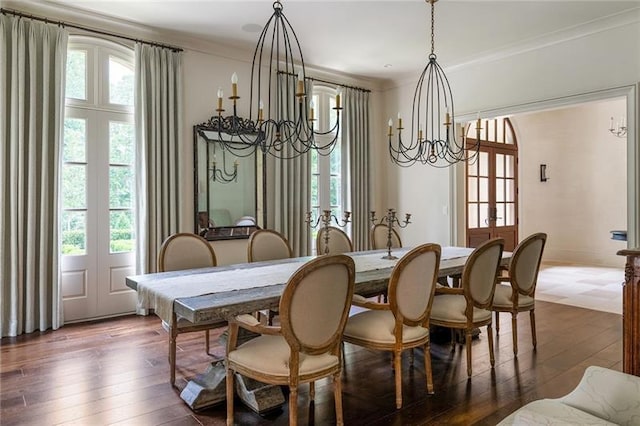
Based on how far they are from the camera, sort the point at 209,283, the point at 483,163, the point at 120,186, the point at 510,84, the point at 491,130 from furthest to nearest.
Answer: the point at 491,130 → the point at 483,163 → the point at 510,84 → the point at 120,186 → the point at 209,283

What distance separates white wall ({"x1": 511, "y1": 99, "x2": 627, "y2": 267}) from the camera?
8242mm

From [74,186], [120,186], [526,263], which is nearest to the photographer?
[526,263]

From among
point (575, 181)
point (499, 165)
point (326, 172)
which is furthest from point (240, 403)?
point (575, 181)

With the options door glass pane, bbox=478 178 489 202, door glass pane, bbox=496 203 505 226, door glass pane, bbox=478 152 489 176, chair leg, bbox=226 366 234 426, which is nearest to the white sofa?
chair leg, bbox=226 366 234 426

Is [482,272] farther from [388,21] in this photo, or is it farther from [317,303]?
[388,21]

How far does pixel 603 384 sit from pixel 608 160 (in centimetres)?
845

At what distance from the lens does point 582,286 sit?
6230 millimetres

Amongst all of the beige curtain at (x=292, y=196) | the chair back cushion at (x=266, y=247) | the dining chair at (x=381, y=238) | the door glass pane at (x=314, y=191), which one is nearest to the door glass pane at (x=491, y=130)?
the door glass pane at (x=314, y=191)

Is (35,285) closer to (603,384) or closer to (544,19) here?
(603,384)

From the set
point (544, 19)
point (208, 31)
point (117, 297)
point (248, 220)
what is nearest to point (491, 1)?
point (544, 19)

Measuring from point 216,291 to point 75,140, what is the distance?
9.58 ft

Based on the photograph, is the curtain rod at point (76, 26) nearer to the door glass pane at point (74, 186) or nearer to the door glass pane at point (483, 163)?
the door glass pane at point (74, 186)

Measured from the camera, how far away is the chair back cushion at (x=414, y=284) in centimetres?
247

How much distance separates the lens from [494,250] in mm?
2965
